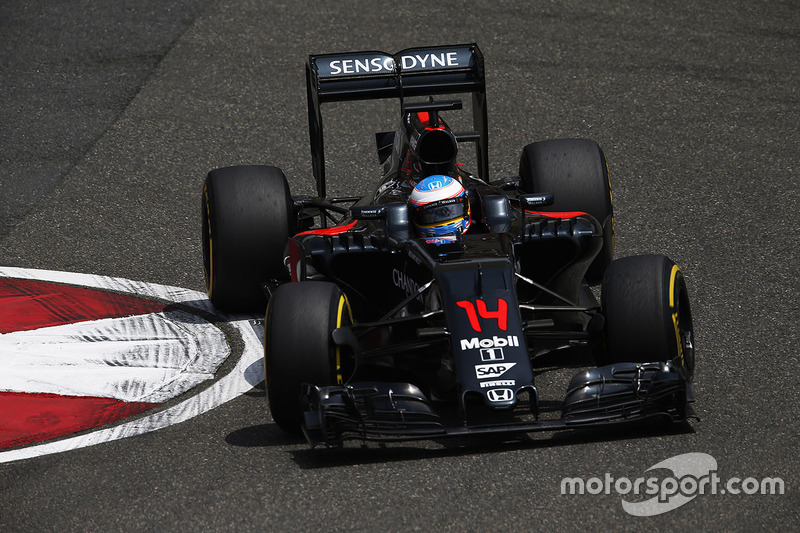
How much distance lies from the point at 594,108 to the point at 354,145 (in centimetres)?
244

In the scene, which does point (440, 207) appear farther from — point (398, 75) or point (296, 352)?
point (398, 75)

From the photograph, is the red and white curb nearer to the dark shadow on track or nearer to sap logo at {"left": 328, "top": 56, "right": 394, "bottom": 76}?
the dark shadow on track

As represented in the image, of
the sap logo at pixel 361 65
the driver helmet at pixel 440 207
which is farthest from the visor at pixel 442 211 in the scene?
the sap logo at pixel 361 65

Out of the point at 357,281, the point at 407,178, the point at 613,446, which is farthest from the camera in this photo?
the point at 407,178

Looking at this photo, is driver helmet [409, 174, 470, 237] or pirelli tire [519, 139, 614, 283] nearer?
driver helmet [409, 174, 470, 237]


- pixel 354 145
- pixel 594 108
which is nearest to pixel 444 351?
pixel 354 145

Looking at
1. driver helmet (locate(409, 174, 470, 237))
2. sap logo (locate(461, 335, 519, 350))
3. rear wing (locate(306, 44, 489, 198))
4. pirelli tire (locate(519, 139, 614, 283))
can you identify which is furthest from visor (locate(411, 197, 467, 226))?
rear wing (locate(306, 44, 489, 198))

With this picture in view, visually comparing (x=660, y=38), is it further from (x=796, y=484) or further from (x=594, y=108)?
(x=796, y=484)

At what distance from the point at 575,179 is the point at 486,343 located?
2704 mm

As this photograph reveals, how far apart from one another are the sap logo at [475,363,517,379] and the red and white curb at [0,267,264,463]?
176 centimetres

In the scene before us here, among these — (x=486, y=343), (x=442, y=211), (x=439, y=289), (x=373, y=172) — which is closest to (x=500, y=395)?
(x=486, y=343)

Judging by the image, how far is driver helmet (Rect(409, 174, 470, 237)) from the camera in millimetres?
7080

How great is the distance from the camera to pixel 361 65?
29.3ft

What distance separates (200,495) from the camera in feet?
19.0
